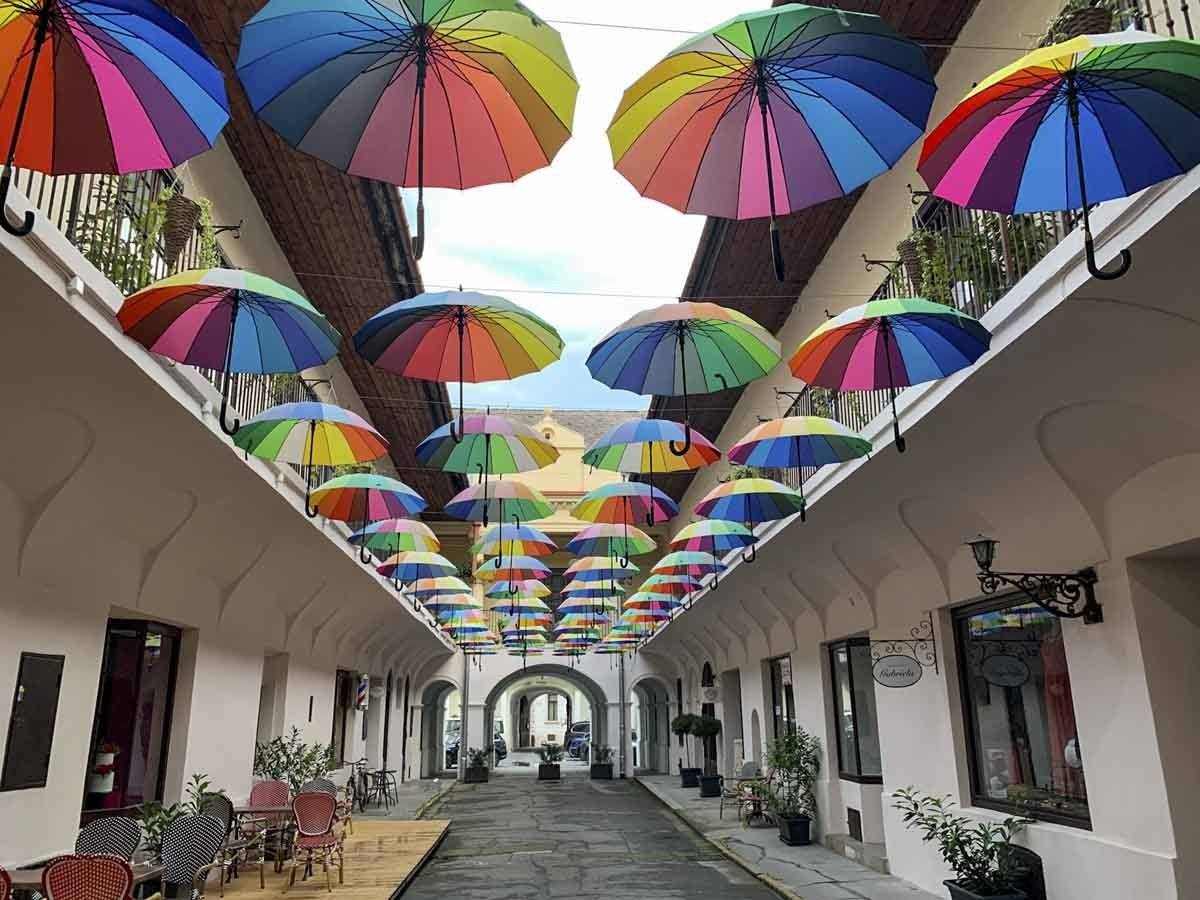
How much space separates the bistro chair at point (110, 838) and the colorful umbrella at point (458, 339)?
4463 mm

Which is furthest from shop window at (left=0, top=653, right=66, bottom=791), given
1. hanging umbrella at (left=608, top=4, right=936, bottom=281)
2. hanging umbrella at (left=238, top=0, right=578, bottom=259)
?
hanging umbrella at (left=608, top=4, right=936, bottom=281)

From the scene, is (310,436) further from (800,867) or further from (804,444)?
(800,867)

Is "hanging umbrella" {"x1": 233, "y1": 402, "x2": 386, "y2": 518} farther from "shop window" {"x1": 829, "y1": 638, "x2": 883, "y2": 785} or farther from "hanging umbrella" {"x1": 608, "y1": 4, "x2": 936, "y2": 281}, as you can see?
"shop window" {"x1": 829, "y1": 638, "x2": 883, "y2": 785}

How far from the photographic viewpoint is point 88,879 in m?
5.79

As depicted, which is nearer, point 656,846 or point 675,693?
point 656,846

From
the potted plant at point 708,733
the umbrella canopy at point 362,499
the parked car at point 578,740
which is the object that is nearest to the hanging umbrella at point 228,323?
the umbrella canopy at point 362,499

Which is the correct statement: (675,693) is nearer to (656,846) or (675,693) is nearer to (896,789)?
(656,846)

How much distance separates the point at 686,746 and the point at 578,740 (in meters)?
22.8

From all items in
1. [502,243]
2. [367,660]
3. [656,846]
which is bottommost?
[656,846]

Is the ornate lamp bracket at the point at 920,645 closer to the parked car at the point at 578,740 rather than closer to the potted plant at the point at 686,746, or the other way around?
the potted plant at the point at 686,746

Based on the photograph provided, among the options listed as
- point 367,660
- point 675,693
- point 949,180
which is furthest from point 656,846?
point 675,693

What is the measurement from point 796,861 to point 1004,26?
33.3 feet

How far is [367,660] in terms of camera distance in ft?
69.6

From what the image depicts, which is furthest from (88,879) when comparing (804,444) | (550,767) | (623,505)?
(550,767)
